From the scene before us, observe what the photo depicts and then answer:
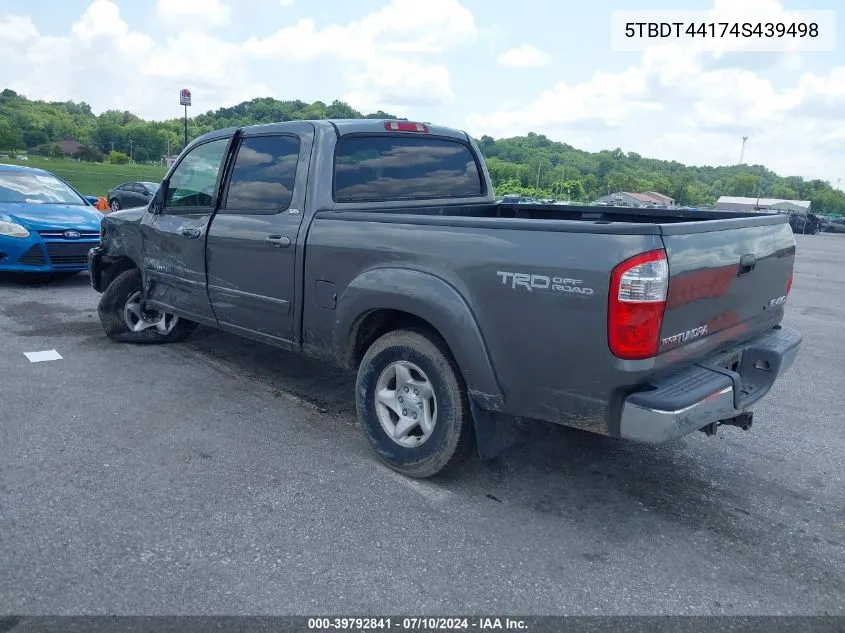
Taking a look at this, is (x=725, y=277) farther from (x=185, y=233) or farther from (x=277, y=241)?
(x=185, y=233)

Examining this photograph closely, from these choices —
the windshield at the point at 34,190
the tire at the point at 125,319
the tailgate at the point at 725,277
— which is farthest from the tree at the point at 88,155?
the tailgate at the point at 725,277

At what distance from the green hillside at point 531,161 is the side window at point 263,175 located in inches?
2736

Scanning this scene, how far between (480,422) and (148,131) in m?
148

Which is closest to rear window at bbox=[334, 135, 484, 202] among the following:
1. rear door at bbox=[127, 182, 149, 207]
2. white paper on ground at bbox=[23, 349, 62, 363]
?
white paper on ground at bbox=[23, 349, 62, 363]

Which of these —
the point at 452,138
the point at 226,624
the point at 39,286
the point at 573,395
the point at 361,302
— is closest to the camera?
the point at 226,624

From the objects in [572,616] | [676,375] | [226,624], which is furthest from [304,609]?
[676,375]

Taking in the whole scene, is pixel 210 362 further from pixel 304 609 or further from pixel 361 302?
pixel 304 609

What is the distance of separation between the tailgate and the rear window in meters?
2.18

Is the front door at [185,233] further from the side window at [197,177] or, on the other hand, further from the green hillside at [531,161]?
the green hillside at [531,161]

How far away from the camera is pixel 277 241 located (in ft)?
13.6

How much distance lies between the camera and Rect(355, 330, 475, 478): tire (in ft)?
11.0

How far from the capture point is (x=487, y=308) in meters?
3.07

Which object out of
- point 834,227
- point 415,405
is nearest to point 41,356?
point 415,405

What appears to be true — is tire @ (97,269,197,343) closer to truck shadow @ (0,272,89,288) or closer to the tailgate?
truck shadow @ (0,272,89,288)
